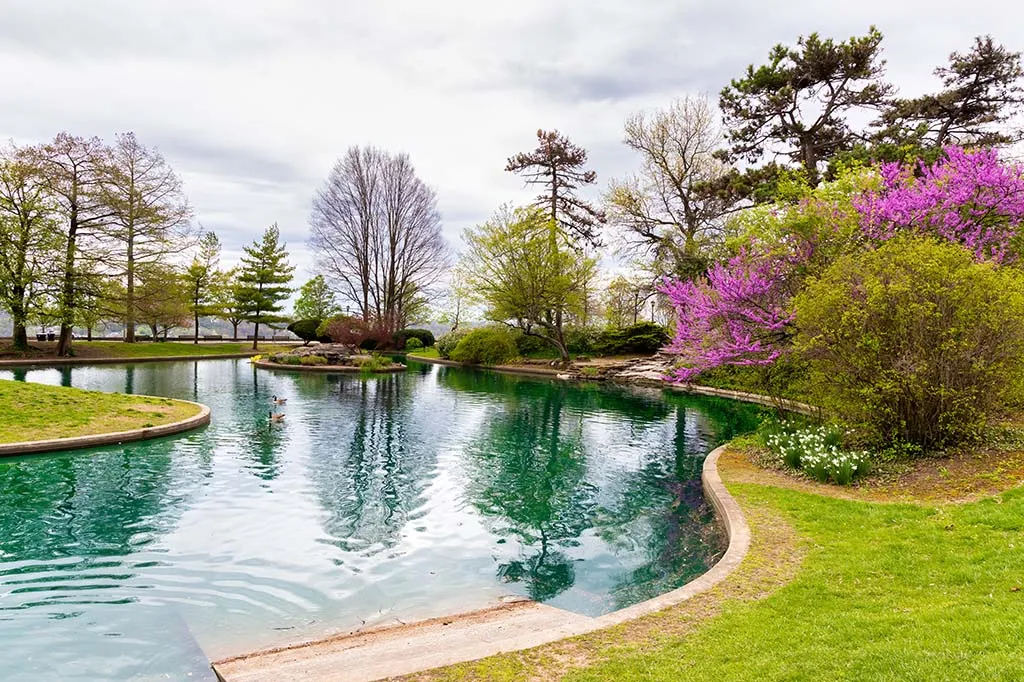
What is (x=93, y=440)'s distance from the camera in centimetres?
1036

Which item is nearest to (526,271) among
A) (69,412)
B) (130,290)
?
(130,290)

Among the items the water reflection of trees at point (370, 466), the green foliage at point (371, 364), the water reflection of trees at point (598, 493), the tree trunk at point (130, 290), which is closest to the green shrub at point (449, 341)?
the green foliage at point (371, 364)

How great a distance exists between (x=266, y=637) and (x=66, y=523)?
13.2 feet

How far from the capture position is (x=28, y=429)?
1036cm

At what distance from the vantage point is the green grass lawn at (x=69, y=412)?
10.4 m

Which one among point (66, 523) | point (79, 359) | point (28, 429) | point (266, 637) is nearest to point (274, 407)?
point (28, 429)

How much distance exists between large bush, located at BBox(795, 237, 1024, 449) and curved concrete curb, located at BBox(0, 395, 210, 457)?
1192 centimetres

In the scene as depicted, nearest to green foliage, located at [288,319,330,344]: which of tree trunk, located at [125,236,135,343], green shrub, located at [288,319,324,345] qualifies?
green shrub, located at [288,319,324,345]

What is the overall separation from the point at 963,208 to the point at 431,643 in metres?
11.6

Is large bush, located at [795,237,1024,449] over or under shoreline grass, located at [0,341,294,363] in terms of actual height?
over

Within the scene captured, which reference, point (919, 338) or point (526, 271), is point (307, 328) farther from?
point (919, 338)

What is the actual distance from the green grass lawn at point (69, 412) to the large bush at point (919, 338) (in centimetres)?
1272

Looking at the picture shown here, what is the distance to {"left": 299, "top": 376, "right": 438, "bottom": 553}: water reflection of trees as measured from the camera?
23.7ft

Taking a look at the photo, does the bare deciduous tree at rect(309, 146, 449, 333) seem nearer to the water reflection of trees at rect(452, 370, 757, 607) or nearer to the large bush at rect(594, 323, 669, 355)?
the large bush at rect(594, 323, 669, 355)
